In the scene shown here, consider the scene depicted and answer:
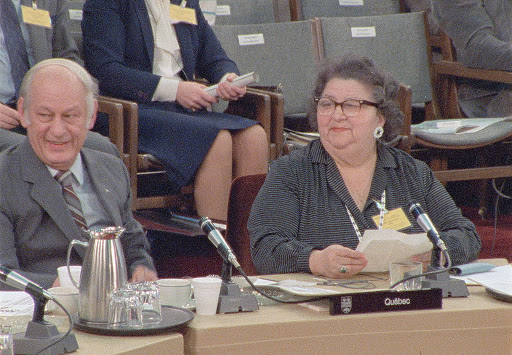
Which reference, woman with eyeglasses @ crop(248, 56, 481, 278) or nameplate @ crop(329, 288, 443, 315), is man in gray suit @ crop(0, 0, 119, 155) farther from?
nameplate @ crop(329, 288, 443, 315)

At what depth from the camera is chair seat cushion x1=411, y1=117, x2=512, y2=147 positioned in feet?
13.3

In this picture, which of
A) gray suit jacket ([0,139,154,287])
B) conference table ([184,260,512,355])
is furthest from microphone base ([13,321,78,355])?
gray suit jacket ([0,139,154,287])

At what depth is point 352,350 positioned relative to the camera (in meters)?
1.57

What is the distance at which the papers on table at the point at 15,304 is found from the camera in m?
1.58

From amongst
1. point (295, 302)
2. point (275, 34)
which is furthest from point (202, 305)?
point (275, 34)

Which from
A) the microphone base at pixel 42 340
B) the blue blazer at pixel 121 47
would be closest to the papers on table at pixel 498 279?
the microphone base at pixel 42 340

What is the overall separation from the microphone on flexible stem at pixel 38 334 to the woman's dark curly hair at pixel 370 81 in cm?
134

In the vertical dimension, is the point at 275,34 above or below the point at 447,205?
above

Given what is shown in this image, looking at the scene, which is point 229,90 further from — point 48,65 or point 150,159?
point 48,65

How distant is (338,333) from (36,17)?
2326mm

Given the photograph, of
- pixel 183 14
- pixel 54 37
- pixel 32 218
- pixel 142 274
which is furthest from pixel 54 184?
pixel 183 14

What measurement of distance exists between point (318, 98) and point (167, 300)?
3.32ft

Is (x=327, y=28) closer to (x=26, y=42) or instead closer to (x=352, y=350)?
(x=26, y=42)

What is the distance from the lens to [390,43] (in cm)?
450
